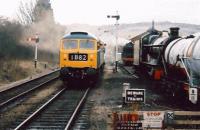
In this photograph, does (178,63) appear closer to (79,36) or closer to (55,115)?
(55,115)

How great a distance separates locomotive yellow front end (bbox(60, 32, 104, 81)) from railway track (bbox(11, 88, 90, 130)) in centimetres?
332

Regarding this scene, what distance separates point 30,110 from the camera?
16.6 metres

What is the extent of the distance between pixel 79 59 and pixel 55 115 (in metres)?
9.50

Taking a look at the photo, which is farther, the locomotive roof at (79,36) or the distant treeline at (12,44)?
the distant treeline at (12,44)

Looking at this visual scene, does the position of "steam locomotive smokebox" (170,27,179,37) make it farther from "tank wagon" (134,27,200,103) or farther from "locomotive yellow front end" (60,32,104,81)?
"locomotive yellow front end" (60,32,104,81)

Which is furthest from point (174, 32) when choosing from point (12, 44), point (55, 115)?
point (12, 44)

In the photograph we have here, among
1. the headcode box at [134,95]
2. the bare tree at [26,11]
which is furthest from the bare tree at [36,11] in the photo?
the headcode box at [134,95]

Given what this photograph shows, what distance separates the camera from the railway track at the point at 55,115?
1337 cm

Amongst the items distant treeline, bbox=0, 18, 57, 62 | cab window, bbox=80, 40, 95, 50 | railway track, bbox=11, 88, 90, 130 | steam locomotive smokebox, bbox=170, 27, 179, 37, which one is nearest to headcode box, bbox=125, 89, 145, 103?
railway track, bbox=11, 88, 90, 130

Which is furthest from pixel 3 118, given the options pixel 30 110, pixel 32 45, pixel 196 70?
pixel 32 45

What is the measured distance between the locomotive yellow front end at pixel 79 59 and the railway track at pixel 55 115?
10.9ft

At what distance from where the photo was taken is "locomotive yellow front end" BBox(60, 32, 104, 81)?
2466 centimetres

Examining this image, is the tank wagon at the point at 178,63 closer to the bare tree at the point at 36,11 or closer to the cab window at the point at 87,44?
the cab window at the point at 87,44

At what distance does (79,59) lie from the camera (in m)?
24.8
